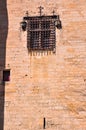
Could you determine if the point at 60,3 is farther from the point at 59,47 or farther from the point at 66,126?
the point at 66,126

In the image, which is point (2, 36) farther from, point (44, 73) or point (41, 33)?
point (44, 73)

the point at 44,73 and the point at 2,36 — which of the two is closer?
the point at 44,73

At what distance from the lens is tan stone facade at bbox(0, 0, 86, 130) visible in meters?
14.3

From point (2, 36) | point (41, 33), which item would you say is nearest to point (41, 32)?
point (41, 33)

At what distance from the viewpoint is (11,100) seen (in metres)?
14.6

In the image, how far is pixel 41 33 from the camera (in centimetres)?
1493

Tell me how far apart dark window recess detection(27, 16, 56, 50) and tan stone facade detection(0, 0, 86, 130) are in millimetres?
165

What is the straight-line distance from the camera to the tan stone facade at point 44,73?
1432 centimetres

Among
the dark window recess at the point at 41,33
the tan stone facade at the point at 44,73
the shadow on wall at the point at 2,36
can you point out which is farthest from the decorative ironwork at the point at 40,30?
the shadow on wall at the point at 2,36

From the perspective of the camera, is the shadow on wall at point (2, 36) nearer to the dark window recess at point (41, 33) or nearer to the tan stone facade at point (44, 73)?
the tan stone facade at point (44, 73)

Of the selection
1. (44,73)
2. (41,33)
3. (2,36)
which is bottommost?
(44,73)

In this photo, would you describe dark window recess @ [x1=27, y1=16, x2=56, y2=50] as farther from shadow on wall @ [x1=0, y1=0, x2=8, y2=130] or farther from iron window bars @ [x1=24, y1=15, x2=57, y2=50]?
shadow on wall @ [x1=0, y1=0, x2=8, y2=130]

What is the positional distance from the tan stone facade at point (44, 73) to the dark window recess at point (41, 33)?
0.54ft

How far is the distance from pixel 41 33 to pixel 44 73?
4.37 feet
